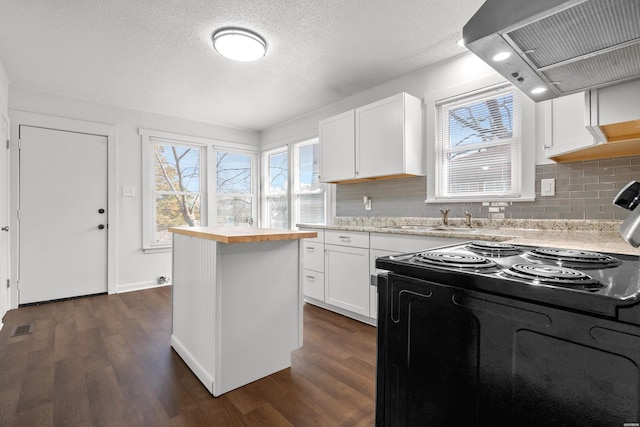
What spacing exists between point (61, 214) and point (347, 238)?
137 inches

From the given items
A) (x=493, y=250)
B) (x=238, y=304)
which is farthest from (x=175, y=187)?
(x=493, y=250)

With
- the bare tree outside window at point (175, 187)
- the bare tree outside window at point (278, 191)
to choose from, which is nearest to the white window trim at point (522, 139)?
the bare tree outside window at point (278, 191)

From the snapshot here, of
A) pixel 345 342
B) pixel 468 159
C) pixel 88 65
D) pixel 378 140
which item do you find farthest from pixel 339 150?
pixel 88 65

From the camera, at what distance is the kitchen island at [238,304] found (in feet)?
5.97

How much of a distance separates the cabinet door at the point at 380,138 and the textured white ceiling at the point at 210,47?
0.42 m

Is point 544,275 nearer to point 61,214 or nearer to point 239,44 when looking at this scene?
point 239,44

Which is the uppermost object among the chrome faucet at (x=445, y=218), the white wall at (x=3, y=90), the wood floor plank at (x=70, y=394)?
the white wall at (x=3, y=90)

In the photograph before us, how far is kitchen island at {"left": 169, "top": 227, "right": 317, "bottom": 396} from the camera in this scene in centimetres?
182

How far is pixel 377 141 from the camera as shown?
3.21m

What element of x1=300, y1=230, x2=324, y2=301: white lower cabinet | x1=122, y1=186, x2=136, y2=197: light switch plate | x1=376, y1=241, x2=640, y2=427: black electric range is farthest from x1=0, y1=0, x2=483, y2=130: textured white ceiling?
x1=376, y1=241, x2=640, y2=427: black electric range

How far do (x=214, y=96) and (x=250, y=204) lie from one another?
Answer: 6.92 ft

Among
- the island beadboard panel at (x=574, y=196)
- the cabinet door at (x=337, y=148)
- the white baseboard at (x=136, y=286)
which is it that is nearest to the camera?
the island beadboard panel at (x=574, y=196)

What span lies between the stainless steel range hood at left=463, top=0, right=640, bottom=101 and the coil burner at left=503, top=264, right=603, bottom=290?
71 cm

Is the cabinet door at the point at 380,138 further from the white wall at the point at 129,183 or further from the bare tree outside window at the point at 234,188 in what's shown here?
the white wall at the point at 129,183
